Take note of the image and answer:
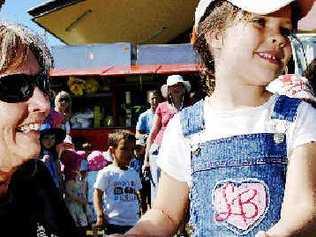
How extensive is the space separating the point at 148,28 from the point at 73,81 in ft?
16.5

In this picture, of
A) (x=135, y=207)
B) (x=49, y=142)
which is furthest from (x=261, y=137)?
(x=135, y=207)

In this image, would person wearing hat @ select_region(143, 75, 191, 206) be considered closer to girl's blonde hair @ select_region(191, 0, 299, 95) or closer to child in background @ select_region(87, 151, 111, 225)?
child in background @ select_region(87, 151, 111, 225)

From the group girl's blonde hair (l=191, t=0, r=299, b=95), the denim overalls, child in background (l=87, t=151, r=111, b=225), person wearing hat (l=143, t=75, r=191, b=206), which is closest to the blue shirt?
person wearing hat (l=143, t=75, r=191, b=206)

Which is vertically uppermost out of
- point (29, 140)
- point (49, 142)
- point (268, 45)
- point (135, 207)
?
point (268, 45)

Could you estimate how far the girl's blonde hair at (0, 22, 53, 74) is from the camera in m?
2.14

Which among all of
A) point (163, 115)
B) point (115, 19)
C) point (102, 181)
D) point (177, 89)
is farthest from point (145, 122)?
point (115, 19)

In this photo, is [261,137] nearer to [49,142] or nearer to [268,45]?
[268,45]

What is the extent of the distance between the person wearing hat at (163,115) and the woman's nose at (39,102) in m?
5.58

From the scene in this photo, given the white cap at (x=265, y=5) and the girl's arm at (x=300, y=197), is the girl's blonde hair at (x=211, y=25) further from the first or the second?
the girl's arm at (x=300, y=197)

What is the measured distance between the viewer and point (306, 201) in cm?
203

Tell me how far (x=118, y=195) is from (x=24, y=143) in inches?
188

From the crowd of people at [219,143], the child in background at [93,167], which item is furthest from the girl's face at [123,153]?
the crowd of people at [219,143]

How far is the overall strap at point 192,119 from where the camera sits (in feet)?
8.06

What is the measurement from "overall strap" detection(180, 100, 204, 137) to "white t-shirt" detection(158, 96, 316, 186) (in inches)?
0.6
